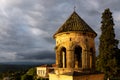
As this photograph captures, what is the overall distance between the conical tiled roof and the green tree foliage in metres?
19.8

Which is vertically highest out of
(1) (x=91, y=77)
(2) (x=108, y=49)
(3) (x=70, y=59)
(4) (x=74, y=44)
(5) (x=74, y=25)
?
(2) (x=108, y=49)

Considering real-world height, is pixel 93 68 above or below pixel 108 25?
below

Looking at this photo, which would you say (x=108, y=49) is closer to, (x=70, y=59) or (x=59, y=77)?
(x=70, y=59)

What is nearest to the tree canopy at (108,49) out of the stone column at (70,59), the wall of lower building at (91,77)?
the wall of lower building at (91,77)

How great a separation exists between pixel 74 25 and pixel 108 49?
812 inches

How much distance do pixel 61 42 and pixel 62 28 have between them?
2.21ft

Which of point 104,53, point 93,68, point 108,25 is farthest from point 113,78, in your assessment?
point 93,68

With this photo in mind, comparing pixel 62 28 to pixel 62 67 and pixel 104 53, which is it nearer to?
pixel 62 67

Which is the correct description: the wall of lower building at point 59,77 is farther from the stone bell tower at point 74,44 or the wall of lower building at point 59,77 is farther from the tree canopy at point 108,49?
the tree canopy at point 108,49

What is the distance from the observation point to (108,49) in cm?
3153

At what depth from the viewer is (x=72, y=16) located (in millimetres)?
12336

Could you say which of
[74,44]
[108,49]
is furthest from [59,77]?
[108,49]

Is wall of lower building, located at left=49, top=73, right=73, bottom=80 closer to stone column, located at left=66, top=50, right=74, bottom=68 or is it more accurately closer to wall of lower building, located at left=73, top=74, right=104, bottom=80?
wall of lower building, located at left=73, top=74, right=104, bottom=80

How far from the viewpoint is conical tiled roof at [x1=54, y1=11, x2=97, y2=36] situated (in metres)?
11.5
